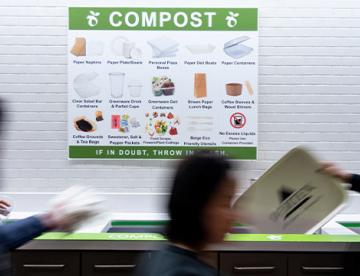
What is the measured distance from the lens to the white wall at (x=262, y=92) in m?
3.38

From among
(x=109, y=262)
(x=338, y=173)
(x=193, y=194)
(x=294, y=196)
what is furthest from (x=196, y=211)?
(x=109, y=262)

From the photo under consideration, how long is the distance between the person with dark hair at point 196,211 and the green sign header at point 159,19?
2428 mm

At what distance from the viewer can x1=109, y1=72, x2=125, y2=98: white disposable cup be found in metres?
3.41

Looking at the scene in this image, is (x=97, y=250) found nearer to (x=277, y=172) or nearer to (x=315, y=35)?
(x=277, y=172)

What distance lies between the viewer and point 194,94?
3412 millimetres

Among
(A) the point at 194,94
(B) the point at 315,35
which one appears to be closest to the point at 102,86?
(A) the point at 194,94

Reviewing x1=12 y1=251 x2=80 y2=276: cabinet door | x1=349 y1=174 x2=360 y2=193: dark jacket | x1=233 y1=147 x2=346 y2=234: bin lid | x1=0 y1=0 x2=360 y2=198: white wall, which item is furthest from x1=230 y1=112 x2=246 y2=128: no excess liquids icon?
x1=12 y1=251 x2=80 y2=276: cabinet door

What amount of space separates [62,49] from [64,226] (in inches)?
86.7

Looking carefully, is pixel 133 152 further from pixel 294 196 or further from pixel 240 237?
pixel 294 196

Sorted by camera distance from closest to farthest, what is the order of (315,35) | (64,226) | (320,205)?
(64,226)
(320,205)
(315,35)

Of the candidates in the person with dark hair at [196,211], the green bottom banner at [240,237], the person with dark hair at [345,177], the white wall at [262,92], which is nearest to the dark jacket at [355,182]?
the person with dark hair at [345,177]

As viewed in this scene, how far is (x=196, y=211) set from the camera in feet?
3.50

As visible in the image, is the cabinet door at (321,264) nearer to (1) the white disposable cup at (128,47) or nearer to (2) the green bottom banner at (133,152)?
(2) the green bottom banner at (133,152)

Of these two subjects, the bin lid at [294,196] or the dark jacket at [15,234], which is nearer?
the dark jacket at [15,234]
